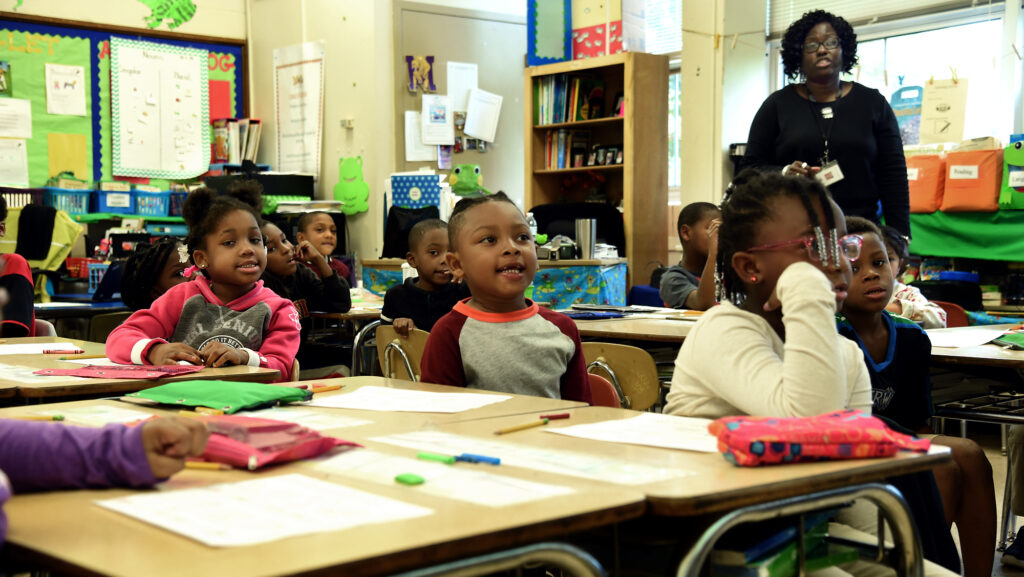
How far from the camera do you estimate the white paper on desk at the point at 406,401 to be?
5.42ft

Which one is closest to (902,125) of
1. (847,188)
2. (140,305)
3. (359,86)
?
(847,188)

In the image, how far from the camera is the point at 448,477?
108 centimetres

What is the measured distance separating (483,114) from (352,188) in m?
1.20

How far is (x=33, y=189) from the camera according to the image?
271 inches

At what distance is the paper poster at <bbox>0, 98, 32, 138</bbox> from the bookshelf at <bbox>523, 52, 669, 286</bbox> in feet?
11.4

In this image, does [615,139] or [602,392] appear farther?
[615,139]

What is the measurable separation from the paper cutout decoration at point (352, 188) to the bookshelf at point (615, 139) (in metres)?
1.17

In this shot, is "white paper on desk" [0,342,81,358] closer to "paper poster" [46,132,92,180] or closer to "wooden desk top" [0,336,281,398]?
"wooden desk top" [0,336,281,398]

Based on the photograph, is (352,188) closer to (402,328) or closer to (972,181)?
(972,181)

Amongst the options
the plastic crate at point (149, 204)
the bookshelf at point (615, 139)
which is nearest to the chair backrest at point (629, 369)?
the bookshelf at point (615, 139)

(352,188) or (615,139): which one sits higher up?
(615,139)

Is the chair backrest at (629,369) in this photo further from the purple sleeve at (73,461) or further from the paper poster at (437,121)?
the paper poster at (437,121)

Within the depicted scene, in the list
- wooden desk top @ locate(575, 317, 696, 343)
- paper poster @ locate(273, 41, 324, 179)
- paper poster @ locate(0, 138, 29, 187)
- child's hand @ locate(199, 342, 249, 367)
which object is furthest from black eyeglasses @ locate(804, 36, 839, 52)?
paper poster @ locate(0, 138, 29, 187)

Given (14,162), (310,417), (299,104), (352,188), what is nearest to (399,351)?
(310,417)
